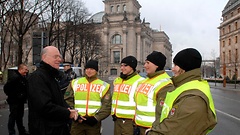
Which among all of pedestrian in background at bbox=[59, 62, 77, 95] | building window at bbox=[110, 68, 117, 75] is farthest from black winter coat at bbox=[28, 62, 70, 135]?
building window at bbox=[110, 68, 117, 75]

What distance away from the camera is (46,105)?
313 centimetres

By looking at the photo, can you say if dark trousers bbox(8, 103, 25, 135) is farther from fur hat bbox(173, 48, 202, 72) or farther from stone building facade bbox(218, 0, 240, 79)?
stone building facade bbox(218, 0, 240, 79)

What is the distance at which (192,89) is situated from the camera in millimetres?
2266

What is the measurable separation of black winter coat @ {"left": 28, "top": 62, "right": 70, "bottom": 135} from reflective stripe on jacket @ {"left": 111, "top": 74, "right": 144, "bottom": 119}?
141 centimetres

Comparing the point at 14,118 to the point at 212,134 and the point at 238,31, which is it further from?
the point at 238,31

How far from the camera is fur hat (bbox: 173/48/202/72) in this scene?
241cm

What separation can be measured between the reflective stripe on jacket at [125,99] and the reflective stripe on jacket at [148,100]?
515 mm

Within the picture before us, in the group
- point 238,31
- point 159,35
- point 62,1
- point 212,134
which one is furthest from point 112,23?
point 212,134

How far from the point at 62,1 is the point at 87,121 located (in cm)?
2417

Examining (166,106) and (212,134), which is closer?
(166,106)

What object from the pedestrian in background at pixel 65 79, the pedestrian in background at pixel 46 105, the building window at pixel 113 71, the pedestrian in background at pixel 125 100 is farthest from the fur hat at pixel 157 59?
the building window at pixel 113 71

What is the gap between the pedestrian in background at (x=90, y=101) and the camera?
15.1 feet

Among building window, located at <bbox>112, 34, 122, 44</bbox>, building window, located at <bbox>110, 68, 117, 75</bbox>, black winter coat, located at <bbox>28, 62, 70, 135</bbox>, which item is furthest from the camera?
building window, located at <bbox>112, 34, 122, 44</bbox>

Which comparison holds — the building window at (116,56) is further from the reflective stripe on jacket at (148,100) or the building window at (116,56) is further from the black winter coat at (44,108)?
the black winter coat at (44,108)
